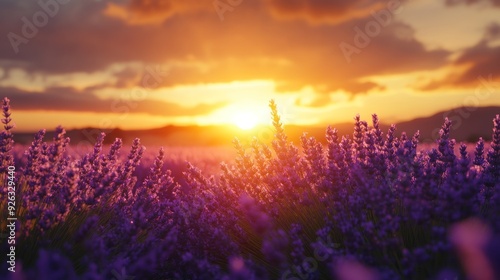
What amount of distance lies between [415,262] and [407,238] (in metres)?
0.81

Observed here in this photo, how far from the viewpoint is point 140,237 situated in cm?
405

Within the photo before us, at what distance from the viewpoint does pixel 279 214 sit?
3.78 meters

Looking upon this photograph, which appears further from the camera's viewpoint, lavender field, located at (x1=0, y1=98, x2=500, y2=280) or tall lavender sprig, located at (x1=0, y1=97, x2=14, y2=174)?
tall lavender sprig, located at (x1=0, y1=97, x2=14, y2=174)

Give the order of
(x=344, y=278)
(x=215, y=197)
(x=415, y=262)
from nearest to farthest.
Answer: (x=344, y=278) < (x=415, y=262) < (x=215, y=197)

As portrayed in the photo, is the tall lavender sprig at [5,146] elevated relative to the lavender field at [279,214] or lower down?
elevated

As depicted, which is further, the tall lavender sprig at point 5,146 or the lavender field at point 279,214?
the tall lavender sprig at point 5,146

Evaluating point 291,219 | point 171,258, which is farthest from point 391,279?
point 171,258

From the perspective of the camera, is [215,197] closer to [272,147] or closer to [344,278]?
[272,147]

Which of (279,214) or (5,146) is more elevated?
(5,146)

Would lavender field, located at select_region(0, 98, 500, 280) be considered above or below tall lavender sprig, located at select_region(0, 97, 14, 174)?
below

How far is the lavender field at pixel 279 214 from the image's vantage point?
8.57 feet

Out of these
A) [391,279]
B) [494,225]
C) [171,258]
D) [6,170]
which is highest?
[6,170]

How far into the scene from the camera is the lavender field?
261 cm

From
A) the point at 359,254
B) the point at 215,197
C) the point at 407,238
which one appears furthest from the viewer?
the point at 215,197
